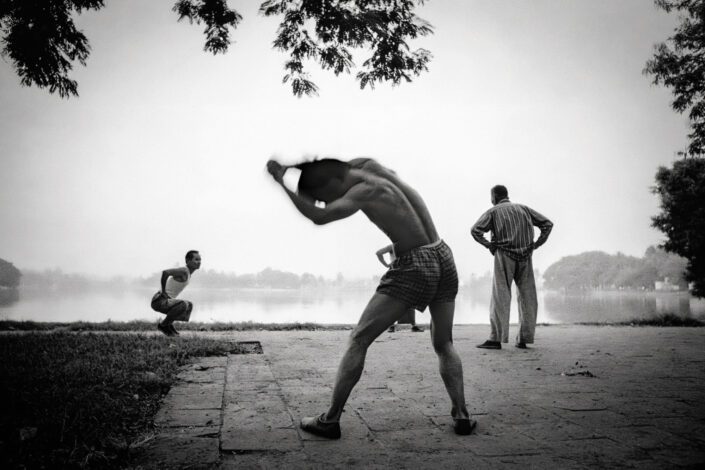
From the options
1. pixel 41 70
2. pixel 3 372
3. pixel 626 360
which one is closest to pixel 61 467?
pixel 3 372

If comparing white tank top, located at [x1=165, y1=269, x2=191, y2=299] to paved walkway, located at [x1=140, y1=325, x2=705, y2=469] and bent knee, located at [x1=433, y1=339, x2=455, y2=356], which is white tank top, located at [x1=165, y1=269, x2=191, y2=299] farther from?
bent knee, located at [x1=433, y1=339, x2=455, y2=356]

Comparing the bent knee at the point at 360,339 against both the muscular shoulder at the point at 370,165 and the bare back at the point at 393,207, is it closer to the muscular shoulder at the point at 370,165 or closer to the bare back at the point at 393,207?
the bare back at the point at 393,207

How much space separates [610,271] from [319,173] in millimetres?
161752

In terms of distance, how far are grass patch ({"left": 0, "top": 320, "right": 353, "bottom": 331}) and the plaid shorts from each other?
6360 millimetres

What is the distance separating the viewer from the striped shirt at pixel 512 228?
20.1 feet

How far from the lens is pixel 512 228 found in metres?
6.16

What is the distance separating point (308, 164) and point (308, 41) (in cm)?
335

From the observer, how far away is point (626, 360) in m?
5.18

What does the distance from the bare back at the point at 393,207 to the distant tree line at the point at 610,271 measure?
11449 cm

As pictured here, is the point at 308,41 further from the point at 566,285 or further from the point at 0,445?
the point at 566,285

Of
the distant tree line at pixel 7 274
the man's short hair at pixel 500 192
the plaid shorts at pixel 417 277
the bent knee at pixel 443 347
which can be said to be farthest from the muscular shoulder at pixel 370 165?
the distant tree line at pixel 7 274

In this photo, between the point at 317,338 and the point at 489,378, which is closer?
the point at 489,378

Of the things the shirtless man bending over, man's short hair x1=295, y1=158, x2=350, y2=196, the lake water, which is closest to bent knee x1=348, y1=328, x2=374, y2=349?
the shirtless man bending over

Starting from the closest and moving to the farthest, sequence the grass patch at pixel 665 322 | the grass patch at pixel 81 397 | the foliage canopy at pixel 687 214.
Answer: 1. the grass patch at pixel 81 397
2. the grass patch at pixel 665 322
3. the foliage canopy at pixel 687 214
